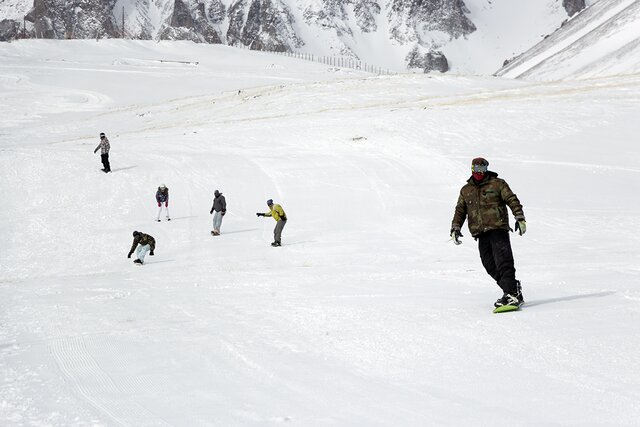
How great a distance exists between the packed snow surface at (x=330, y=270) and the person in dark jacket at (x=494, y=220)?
1.30 feet

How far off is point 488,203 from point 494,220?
Answer: 8.0 inches

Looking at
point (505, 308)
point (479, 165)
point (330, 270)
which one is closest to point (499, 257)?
point (505, 308)

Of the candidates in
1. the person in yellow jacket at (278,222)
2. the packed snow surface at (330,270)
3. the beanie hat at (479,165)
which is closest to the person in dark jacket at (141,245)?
the packed snow surface at (330,270)

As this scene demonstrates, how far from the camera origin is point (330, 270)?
482 inches

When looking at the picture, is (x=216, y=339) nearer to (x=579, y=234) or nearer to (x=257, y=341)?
(x=257, y=341)

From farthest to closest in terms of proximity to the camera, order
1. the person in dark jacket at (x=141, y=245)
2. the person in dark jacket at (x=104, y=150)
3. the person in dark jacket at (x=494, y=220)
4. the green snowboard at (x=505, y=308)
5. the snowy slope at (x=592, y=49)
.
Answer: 1. the snowy slope at (x=592, y=49)
2. the person in dark jacket at (x=104, y=150)
3. the person in dark jacket at (x=141, y=245)
4. the person in dark jacket at (x=494, y=220)
5. the green snowboard at (x=505, y=308)

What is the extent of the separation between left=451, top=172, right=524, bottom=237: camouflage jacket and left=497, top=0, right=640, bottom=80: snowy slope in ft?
222

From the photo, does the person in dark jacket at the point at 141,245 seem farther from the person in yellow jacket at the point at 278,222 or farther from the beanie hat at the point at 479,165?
the beanie hat at the point at 479,165

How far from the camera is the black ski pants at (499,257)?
24.2 ft

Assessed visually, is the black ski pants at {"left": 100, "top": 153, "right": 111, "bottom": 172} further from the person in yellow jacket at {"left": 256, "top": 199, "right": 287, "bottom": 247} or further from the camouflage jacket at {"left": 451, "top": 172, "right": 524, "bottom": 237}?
the camouflage jacket at {"left": 451, "top": 172, "right": 524, "bottom": 237}

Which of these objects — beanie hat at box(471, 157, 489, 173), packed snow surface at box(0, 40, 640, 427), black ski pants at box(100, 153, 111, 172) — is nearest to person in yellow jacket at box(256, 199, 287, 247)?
packed snow surface at box(0, 40, 640, 427)

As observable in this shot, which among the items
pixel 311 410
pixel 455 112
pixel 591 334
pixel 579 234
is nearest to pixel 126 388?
pixel 311 410

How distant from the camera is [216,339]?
650 cm

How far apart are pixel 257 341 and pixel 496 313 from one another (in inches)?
104
